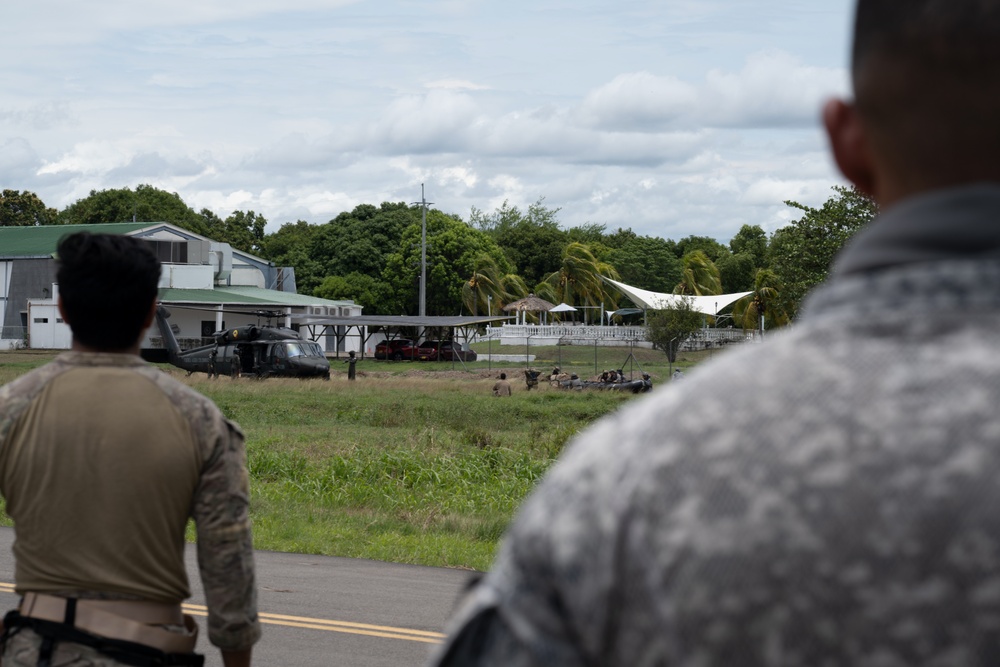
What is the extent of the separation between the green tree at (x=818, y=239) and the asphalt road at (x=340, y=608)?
36.7 meters

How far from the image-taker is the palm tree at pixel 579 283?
8450 centimetres

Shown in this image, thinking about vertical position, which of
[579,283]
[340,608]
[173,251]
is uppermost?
[173,251]

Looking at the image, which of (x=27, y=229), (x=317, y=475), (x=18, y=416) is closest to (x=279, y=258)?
(x=27, y=229)

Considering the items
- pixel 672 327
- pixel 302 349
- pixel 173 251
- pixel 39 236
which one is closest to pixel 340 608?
pixel 302 349

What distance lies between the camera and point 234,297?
64.7 meters

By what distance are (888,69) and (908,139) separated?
0.08 meters

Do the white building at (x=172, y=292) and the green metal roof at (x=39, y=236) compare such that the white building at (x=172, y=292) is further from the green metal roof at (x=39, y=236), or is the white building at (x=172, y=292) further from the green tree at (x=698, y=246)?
the green tree at (x=698, y=246)

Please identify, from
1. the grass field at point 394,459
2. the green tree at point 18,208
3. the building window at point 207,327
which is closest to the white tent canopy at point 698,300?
the building window at point 207,327

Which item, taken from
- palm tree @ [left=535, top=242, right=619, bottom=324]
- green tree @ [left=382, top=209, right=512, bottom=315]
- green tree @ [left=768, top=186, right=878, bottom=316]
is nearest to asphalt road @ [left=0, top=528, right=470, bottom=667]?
green tree @ [left=768, top=186, right=878, bottom=316]

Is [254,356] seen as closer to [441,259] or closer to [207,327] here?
[207,327]

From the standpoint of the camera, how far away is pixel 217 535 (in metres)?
3.36

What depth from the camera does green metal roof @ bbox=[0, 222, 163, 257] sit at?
66.2 m

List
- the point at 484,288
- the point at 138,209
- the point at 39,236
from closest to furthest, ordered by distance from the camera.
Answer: the point at 39,236
the point at 484,288
the point at 138,209

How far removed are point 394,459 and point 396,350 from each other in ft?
151
